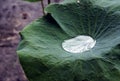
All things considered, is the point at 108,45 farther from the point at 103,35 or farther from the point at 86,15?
the point at 86,15

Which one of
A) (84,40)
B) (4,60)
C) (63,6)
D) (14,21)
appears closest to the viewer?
(84,40)

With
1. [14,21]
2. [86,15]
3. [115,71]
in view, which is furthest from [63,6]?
[14,21]

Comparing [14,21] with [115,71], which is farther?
[14,21]
